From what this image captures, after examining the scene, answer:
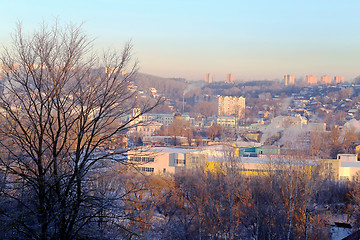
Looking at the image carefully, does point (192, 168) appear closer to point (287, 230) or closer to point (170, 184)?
point (170, 184)

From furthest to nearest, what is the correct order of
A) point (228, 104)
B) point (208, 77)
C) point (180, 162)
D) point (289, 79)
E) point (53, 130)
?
point (208, 77)
point (289, 79)
point (228, 104)
point (180, 162)
point (53, 130)

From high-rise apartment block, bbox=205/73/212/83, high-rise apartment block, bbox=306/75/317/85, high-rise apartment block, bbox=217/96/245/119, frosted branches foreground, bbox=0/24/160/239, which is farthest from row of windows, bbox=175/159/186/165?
high-rise apartment block, bbox=306/75/317/85

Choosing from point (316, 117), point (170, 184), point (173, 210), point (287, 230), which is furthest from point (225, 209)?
point (316, 117)

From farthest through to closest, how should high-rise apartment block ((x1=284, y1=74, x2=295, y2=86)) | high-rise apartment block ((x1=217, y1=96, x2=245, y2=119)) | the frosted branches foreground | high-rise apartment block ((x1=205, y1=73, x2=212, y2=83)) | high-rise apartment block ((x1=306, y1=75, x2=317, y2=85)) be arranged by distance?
high-rise apartment block ((x1=205, y1=73, x2=212, y2=83)), high-rise apartment block ((x1=306, y1=75, x2=317, y2=85)), high-rise apartment block ((x1=284, y1=74, x2=295, y2=86)), high-rise apartment block ((x1=217, y1=96, x2=245, y2=119)), the frosted branches foreground

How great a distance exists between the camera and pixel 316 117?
32.8m

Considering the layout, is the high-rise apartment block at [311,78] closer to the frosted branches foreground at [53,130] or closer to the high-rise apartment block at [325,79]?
the high-rise apartment block at [325,79]

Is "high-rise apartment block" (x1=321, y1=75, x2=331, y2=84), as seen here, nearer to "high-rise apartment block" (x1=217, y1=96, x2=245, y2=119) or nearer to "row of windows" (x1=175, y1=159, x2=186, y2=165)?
"high-rise apartment block" (x1=217, y1=96, x2=245, y2=119)

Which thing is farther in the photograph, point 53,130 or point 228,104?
point 228,104

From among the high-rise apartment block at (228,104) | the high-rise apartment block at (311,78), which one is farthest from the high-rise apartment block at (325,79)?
the high-rise apartment block at (228,104)

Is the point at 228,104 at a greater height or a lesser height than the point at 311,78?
lesser

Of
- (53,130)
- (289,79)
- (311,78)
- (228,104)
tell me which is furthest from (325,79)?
(53,130)

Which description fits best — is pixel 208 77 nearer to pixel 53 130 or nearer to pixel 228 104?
pixel 228 104

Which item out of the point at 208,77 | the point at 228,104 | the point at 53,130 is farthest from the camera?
the point at 208,77

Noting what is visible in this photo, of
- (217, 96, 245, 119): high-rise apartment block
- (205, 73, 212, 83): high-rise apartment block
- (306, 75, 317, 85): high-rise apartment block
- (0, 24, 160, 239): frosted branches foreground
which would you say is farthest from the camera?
(205, 73, 212, 83): high-rise apartment block
